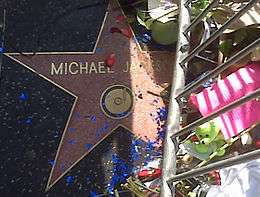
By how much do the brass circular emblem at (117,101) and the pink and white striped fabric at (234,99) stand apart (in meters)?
0.45

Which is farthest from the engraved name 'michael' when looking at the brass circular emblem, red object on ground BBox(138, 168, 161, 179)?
red object on ground BBox(138, 168, 161, 179)

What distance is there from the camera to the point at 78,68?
2609 mm

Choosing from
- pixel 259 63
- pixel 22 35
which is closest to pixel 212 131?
pixel 259 63

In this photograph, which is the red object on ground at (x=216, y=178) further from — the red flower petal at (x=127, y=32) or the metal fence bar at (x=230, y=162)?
the red flower petal at (x=127, y=32)

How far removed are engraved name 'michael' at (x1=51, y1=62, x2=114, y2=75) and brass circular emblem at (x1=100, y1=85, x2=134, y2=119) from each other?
0.12m

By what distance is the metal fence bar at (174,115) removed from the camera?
1478 mm

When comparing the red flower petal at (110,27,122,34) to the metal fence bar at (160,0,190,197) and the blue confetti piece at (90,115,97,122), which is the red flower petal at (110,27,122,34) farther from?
the metal fence bar at (160,0,190,197)

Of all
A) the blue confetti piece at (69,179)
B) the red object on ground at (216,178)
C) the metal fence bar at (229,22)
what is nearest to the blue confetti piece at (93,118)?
the blue confetti piece at (69,179)

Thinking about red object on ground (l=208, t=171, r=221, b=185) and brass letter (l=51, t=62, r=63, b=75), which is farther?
brass letter (l=51, t=62, r=63, b=75)

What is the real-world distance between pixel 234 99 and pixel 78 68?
92 centimetres

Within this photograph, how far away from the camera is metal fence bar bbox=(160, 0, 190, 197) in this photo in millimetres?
1478

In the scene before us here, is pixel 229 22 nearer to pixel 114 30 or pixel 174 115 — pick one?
pixel 174 115

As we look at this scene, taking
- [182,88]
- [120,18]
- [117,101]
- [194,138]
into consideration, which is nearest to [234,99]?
[194,138]

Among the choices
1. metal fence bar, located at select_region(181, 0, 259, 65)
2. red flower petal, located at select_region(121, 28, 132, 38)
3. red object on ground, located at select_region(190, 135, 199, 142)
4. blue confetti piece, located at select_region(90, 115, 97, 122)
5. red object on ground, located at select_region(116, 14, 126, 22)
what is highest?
red object on ground, located at select_region(116, 14, 126, 22)
